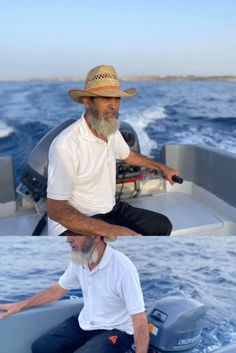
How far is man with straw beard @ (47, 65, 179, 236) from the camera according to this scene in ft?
4.58

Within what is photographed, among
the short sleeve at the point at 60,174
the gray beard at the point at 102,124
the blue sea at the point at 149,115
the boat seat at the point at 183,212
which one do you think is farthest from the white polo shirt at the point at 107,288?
the blue sea at the point at 149,115

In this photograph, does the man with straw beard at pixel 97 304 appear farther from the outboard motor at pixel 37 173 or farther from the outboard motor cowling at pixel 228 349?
the outboard motor at pixel 37 173

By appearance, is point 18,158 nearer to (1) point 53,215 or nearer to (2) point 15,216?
(2) point 15,216

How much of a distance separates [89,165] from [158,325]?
693 mm

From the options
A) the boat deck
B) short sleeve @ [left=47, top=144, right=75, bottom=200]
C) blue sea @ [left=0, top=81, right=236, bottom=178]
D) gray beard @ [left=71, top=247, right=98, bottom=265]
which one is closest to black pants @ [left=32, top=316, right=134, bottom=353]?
gray beard @ [left=71, top=247, right=98, bottom=265]

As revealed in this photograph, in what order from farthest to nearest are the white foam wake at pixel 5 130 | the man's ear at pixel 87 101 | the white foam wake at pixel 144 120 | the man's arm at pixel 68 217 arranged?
the white foam wake at pixel 5 130, the white foam wake at pixel 144 120, the man's ear at pixel 87 101, the man's arm at pixel 68 217

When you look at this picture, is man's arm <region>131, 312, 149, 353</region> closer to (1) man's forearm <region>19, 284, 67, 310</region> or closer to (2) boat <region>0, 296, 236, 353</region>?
(2) boat <region>0, 296, 236, 353</region>

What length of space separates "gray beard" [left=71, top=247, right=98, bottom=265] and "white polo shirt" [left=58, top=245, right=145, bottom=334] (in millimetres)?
11

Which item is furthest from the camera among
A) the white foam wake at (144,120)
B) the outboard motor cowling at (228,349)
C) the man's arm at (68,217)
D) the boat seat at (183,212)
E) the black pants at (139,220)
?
the white foam wake at (144,120)

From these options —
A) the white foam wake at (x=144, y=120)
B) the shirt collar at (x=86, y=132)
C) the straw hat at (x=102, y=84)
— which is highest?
the straw hat at (x=102, y=84)

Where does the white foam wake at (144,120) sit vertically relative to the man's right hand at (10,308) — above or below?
below

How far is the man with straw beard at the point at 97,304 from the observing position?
0.88m

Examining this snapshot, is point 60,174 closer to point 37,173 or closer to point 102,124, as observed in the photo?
point 102,124

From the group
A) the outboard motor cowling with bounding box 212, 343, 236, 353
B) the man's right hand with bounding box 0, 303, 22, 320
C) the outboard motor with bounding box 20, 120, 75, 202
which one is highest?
the man's right hand with bounding box 0, 303, 22, 320
